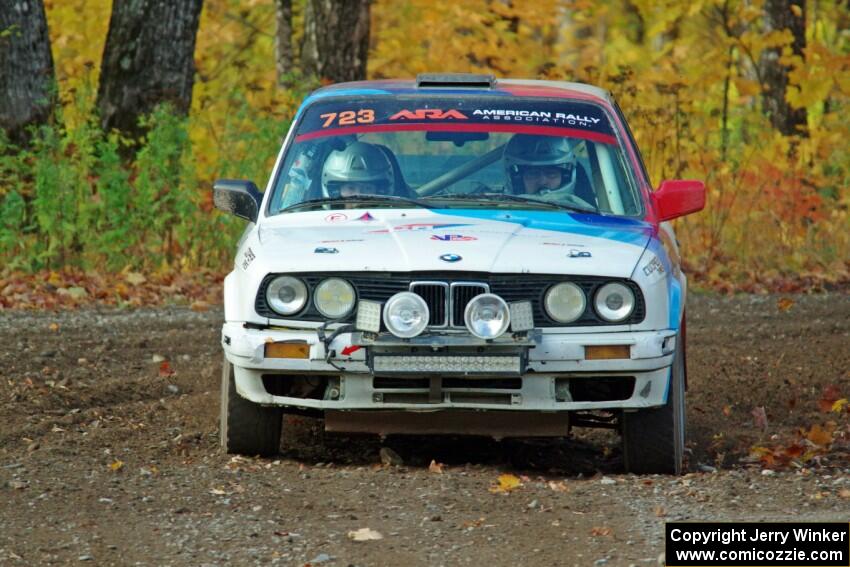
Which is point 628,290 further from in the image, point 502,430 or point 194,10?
point 194,10

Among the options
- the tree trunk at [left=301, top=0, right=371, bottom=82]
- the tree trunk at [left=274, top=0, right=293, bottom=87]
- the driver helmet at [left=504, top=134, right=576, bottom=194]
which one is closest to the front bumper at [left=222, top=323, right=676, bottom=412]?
the driver helmet at [left=504, top=134, right=576, bottom=194]

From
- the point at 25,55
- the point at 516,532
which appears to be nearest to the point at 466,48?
the point at 25,55

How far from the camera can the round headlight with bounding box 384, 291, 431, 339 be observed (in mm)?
6062

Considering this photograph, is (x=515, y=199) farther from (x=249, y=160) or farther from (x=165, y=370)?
(x=249, y=160)

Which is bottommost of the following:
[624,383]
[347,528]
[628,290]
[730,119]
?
[347,528]

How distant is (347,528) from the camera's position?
5402 millimetres

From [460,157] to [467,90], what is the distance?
1.40ft

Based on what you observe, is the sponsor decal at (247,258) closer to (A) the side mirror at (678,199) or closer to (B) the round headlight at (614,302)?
(B) the round headlight at (614,302)

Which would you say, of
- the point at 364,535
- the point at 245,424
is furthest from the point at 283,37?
the point at 364,535

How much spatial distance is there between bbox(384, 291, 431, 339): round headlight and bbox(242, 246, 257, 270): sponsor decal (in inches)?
28.5

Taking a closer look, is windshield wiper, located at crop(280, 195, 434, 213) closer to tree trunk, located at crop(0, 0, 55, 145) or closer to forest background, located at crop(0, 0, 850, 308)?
forest background, located at crop(0, 0, 850, 308)

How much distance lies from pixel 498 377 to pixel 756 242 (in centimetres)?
926

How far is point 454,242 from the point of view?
6.30m

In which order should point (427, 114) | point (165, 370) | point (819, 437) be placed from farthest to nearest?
point (165, 370) < point (427, 114) < point (819, 437)
